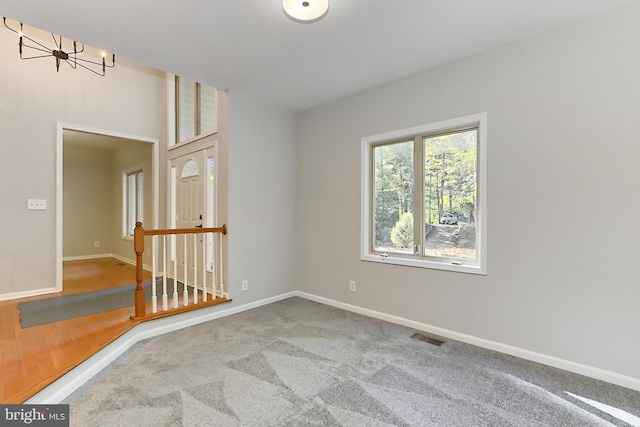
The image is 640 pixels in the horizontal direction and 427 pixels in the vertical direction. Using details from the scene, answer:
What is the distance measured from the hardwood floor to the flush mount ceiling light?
2822mm

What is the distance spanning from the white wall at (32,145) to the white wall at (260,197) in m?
2.37

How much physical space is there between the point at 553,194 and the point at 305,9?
232 centimetres

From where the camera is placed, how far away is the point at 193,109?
4.62m

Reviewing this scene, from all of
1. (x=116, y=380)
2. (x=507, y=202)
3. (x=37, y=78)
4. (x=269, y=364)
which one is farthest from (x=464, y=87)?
(x=37, y=78)

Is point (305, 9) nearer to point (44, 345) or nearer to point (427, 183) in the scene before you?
point (427, 183)

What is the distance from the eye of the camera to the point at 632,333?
6.72 feet

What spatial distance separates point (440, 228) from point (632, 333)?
1.51 m

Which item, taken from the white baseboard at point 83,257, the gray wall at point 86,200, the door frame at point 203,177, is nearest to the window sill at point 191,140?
the door frame at point 203,177

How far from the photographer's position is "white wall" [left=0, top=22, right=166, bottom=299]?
3.58 meters

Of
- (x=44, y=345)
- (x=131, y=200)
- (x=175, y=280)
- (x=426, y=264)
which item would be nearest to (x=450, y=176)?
(x=426, y=264)

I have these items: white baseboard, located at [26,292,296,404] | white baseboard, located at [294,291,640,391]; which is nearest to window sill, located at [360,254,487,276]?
white baseboard, located at [294,291,640,391]

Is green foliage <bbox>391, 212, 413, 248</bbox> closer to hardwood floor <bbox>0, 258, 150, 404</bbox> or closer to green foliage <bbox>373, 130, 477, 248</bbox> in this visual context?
green foliage <bbox>373, 130, 477, 248</bbox>

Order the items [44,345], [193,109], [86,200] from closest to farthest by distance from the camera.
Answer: [44,345]
[193,109]
[86,200]

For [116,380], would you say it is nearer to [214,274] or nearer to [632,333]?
[214,274]
